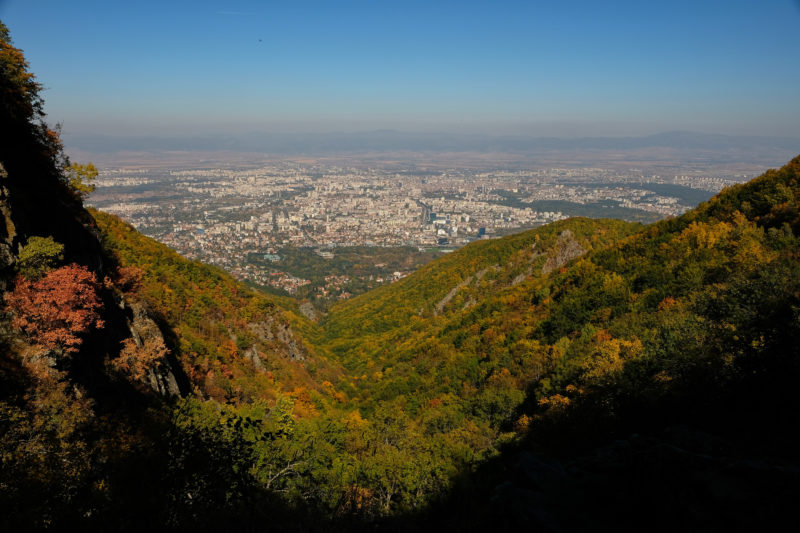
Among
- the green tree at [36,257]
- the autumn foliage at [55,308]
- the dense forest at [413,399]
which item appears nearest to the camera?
the dense forest at [413,399]

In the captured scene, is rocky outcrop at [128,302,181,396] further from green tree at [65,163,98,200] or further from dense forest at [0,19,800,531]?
green tree at [65,163,98,200]

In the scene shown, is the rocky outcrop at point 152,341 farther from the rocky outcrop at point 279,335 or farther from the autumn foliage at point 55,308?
the rocky outcrop at point 279,335

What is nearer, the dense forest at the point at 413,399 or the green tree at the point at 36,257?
the dense forest at the point at 413,399

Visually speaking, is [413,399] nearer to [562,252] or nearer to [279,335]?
[279,335]

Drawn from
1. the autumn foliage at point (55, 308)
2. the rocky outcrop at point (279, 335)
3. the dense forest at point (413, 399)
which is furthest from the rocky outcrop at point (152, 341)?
the rocky outcrop at point (279, 335)

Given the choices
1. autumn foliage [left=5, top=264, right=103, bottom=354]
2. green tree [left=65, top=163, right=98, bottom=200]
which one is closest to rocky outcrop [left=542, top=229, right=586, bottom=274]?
green tree [left=65, top=163, right=98, bottom=200]

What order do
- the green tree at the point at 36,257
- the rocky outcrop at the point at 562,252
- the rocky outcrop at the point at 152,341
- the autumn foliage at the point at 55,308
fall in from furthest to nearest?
1. the rocky outcrop at the point at 562,252
2. the rocky outcrop at the point at 152,341
3. the green tree at the point at 36,257
4. the autumn foliage at the point at 55,308

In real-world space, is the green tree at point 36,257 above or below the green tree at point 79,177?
below
